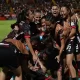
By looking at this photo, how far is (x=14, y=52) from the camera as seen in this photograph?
489 centimetres

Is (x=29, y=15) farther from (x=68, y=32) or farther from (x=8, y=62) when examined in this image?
(x=8, y=62)

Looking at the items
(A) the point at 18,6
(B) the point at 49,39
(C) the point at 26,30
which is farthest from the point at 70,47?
(A) the point at 18,6

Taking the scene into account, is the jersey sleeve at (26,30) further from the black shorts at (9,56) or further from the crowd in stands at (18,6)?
the crowd in stands at (18,6)

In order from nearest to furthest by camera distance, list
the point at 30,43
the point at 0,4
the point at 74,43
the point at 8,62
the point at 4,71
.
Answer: the point at 8,62 → the point at 4,71 → the point at 30,43 → the point at 74,43 → the point at 0,4

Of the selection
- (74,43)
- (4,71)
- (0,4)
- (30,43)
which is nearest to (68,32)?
(74,43)

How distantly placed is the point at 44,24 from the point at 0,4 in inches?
1554

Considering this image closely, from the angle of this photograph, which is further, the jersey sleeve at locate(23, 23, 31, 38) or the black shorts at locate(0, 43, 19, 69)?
the jersey sleeve at locate(23, 23, 31, 38)

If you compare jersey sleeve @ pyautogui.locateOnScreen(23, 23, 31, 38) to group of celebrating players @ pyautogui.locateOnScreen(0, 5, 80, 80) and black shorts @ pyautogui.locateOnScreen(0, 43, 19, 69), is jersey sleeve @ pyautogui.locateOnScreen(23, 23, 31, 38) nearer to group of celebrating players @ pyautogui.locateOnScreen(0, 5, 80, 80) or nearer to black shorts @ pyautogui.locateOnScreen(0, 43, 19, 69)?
group of celebrating players @ pyautogui.locateOnScreen(0, 5, 80, 80)

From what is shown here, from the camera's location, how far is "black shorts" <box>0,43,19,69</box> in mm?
4848

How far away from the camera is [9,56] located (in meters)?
4.85

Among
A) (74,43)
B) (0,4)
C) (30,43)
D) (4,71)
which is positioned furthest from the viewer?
(0,4)

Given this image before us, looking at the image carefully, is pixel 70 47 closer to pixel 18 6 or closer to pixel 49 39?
pixel 49 39

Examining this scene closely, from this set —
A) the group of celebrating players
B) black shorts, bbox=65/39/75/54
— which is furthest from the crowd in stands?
black shorts, bbox=65/39/75/54

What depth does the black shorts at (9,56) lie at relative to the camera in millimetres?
4848
